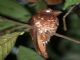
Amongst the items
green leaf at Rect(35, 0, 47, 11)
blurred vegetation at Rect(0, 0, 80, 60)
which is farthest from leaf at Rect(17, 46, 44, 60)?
green leaf at Rect(35, 0, 47, 11)

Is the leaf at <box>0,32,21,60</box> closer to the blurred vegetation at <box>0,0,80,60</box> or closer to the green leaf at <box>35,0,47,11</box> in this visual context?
the blurred vegetation at <box>0,0,80,60</box>

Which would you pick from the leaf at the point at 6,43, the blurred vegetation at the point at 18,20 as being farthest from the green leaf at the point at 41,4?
the leaf at the point at 6,43

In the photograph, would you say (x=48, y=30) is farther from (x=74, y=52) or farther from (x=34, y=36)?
(x=74, y=52)

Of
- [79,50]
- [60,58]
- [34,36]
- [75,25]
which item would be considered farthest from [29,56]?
[79,50]

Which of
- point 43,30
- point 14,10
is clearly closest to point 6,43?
point 43,30

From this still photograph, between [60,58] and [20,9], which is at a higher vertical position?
[20,9]

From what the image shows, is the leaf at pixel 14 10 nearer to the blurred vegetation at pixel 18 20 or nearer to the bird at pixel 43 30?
the blurred vegetation at pixel 18 20
